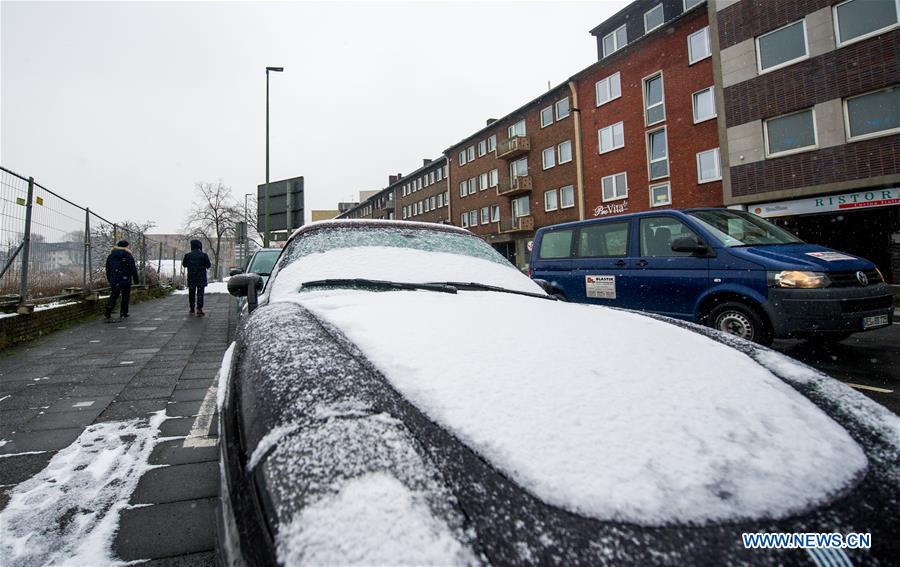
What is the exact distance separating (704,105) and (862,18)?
5016 millimetres

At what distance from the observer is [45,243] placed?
639cm

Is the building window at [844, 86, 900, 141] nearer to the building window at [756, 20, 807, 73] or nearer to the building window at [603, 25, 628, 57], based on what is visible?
the building window at [756, 20, 807, 73]

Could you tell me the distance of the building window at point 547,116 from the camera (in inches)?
995

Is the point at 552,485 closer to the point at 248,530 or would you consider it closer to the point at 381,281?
the point at 248,530

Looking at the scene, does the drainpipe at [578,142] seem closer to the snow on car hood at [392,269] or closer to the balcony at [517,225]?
the balcony at [517,225]

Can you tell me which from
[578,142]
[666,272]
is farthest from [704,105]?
[666,272]

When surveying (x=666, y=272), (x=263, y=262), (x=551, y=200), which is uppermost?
(x=551, y=200)

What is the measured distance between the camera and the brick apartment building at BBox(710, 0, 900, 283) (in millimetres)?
11984

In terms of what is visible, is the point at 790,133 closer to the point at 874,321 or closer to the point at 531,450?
the point at 874,321

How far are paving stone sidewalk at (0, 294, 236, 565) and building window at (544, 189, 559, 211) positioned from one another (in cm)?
2183

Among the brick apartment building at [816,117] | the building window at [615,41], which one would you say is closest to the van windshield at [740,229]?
the brick apartment building at [816,117]

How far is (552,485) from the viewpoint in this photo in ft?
2.16

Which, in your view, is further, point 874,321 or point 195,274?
point 195,274

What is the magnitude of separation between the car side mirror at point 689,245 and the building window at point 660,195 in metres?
15.6
